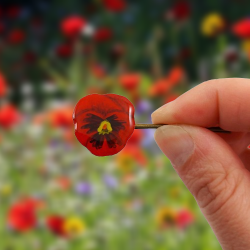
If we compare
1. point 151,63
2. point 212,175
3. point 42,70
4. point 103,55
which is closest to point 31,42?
point 42,70

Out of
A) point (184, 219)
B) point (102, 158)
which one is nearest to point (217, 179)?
point (184, 219)

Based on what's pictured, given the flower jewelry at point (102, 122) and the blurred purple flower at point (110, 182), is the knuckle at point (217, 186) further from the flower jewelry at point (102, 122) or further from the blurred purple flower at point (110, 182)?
the blurred purple flower at point (110, 182)

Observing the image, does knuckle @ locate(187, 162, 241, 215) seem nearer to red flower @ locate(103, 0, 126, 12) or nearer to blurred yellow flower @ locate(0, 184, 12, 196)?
blurred yellow flower @ locate(0, 184, 12, 196)

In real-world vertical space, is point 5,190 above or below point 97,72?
below

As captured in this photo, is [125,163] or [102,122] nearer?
[102,122]

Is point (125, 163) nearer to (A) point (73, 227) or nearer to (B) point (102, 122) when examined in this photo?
(A) point (73, 227)

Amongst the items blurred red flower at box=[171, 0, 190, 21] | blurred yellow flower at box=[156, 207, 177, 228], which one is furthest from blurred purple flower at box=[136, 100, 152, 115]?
blurred red flower at box=[171, 0, 190, 21]

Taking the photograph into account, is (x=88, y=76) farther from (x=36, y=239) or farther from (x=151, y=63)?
(x=36, y=239)

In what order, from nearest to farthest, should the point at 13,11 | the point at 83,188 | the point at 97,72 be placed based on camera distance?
the point at 83,188
the point at 97,72
the point at 13,11
